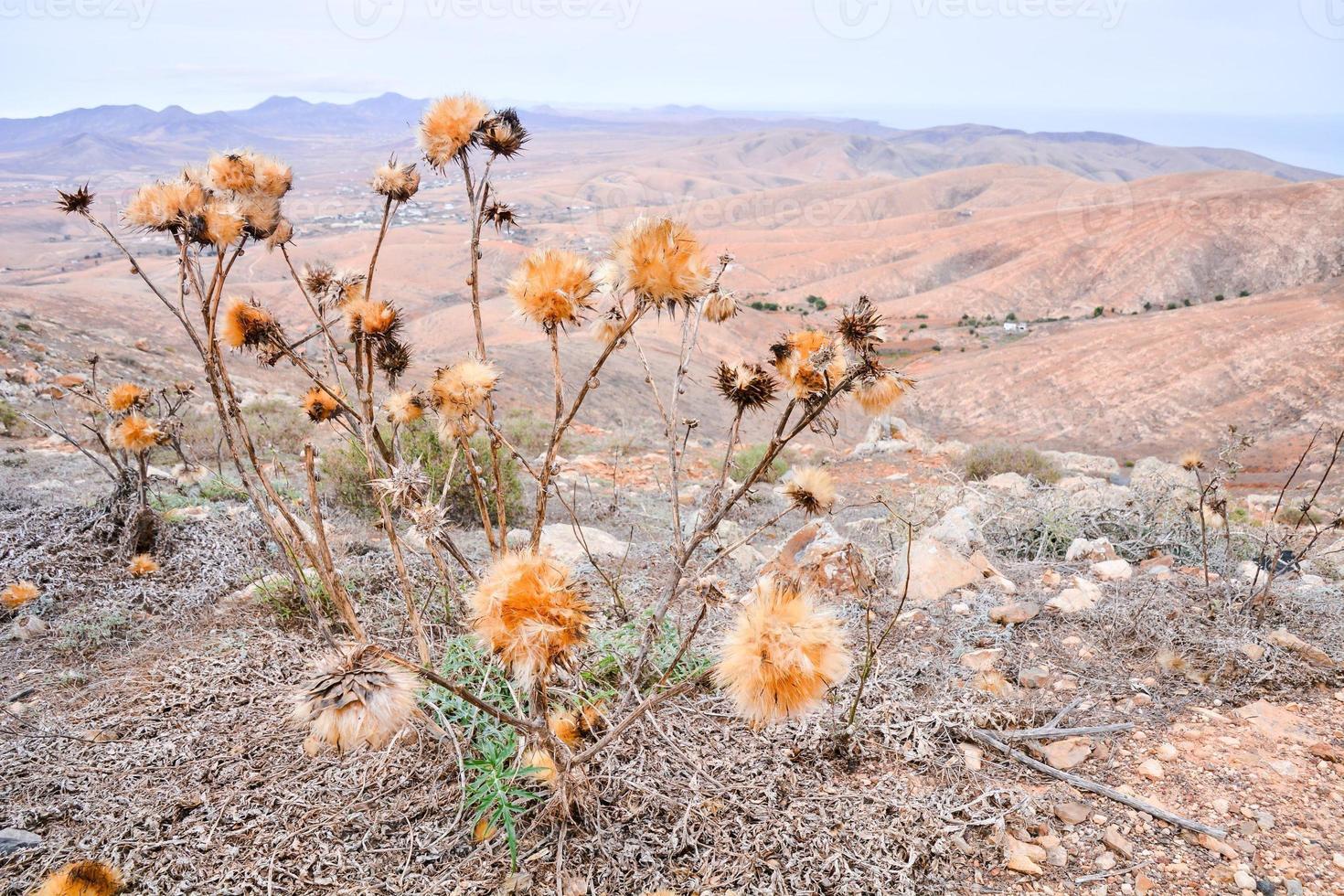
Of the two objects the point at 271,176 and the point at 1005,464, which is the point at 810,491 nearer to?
the point at 271,176

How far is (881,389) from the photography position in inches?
79.5

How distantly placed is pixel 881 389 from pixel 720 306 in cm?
70

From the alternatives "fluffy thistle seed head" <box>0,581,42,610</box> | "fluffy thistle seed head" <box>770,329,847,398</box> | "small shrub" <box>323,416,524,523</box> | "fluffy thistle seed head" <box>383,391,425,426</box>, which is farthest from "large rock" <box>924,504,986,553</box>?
"fluffy thistle seed head" <box>0,581,42,610</box>

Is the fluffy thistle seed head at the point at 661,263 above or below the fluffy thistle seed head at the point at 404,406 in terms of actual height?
above

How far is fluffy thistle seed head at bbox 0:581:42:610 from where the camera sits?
398 cm

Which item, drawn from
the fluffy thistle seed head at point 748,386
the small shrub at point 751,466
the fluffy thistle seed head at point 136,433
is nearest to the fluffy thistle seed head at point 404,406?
the fluffy thistle seed head at point 748,386

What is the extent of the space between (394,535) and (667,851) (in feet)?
4.27

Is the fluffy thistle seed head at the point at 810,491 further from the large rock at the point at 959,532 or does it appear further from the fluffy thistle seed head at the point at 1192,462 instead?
the fluffy thistle seed head at the point at 1192,462

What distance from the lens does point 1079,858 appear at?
7.44ft

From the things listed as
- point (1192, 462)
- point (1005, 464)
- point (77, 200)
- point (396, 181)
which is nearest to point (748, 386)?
point (396, 181)

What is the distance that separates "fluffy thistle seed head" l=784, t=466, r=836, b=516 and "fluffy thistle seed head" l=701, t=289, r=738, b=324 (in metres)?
0.61

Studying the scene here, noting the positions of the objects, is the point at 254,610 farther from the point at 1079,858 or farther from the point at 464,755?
the point at 1079,858

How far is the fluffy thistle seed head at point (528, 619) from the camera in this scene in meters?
1.47

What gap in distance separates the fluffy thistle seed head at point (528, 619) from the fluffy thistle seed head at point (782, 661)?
0.38 m
